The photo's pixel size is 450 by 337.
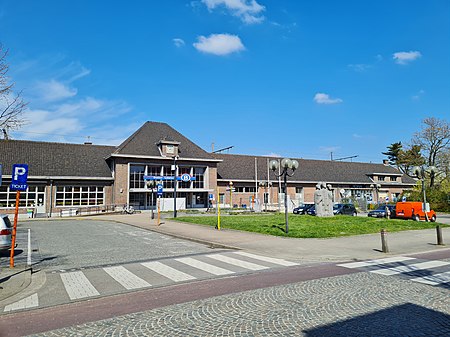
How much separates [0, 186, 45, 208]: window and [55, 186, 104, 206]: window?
5.43ft

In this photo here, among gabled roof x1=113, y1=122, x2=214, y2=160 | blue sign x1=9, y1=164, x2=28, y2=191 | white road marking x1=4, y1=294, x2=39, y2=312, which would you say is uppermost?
gabled roof x1=113, y1=122, x2=214, y2=160

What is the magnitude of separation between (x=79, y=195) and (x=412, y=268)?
36.6m

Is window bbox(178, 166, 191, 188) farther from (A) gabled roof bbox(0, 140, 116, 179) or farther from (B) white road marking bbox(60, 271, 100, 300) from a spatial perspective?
(B) white road marking bbox(60, 271, 100, 300)

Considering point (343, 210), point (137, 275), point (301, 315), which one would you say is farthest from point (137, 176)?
point (301, 315)

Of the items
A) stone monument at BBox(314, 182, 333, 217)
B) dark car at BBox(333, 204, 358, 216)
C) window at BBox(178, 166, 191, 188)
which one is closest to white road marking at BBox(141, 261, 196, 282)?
stone monument at BBox(314, 182, 333, 217)

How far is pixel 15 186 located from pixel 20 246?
5841 millimetres

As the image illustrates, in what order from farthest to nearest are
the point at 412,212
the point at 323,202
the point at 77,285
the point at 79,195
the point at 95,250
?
the point at 79,195, the point at 412,212, the point at 323,202, the point at 95,250, the point at 77,285

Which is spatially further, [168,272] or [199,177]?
[199,177]

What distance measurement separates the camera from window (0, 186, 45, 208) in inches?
1357

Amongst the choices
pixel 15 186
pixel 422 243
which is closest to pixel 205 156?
pixel 422 243

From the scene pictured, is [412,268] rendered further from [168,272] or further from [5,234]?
[5,234]

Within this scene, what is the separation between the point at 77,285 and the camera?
7887 millimetres

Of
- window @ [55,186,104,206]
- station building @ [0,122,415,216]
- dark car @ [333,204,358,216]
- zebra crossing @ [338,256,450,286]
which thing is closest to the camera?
zebra crossing @ [338,256,450,286]

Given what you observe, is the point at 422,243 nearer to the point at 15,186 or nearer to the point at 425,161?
the point at 15,186
